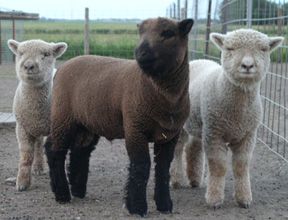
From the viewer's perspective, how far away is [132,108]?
5.75 metres

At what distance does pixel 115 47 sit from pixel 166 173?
1670 cm

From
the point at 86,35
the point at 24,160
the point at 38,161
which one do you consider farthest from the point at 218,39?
the point at 86,35

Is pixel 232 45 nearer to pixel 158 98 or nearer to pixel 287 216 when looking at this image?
pixel 158 98

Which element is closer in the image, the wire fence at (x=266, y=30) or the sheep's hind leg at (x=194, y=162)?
the sheep's hind leg at (x=194, y=162)

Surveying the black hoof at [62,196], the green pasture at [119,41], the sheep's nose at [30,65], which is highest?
the sheep's nose at [30,65]

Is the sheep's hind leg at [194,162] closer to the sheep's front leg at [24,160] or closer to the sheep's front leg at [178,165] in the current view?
the sheep's front leg at [178,165]

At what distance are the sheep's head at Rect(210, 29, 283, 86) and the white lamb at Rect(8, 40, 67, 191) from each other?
6.54ft

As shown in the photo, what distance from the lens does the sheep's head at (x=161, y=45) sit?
5.38m

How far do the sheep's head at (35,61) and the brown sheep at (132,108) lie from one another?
0.36 m

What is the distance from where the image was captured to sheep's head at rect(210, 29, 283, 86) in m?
5.96

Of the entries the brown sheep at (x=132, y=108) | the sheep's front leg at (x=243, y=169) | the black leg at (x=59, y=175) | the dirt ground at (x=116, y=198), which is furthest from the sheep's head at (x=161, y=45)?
the black leg at (x=59, y=175)

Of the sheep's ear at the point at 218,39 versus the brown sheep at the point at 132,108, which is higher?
the sheep's ear at the point at 218,39

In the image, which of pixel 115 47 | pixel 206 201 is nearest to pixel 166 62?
pixel 206 201

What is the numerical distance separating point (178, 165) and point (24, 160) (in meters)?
1.67
